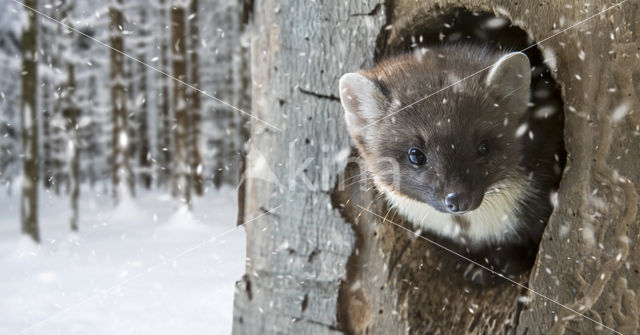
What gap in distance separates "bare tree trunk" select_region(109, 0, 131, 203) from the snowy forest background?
0.10ft

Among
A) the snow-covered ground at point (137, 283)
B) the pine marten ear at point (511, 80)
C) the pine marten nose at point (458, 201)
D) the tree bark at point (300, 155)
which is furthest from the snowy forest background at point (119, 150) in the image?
the pine marten ear at point (511, 80)

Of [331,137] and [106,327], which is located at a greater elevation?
[331,137]

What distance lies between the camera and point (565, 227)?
2.06 m

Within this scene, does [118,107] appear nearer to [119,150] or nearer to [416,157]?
A: [119,150]

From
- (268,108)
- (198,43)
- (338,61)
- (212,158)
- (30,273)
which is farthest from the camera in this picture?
(212,158)

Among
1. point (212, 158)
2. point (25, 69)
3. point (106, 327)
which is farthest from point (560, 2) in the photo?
point (212, 158)

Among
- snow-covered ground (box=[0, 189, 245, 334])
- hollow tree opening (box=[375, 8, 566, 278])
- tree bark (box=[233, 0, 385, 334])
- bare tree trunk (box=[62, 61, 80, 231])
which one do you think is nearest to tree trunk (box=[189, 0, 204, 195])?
bare tree trunk (box=[62, 61, 80, 231])

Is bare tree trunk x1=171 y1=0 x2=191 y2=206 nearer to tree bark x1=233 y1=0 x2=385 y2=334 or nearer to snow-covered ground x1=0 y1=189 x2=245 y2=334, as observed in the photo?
snow-covered ground x1=0 y1=189 x2=245 y2=334

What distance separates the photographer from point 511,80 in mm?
2416

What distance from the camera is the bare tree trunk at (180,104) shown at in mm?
5969

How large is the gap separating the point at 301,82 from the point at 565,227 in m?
1.23

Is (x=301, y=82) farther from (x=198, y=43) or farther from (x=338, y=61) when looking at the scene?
(x=198, y=43)

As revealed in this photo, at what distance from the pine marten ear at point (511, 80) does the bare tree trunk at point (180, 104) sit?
3.88 metres

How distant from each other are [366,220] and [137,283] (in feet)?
6.27
